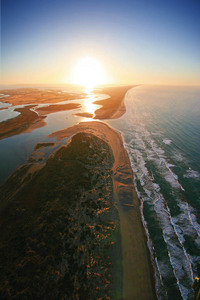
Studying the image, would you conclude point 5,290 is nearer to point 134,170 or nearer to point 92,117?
point 134,170

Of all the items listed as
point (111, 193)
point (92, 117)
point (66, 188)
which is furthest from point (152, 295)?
Answer: point (92, 117)

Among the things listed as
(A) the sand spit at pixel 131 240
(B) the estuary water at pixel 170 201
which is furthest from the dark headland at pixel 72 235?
(B) the estuary water at pixel 170 201

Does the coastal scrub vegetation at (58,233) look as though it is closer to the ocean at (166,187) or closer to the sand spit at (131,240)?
the sand spit at (131,240)

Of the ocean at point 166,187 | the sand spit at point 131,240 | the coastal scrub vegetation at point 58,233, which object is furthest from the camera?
the ocean at point 166,187

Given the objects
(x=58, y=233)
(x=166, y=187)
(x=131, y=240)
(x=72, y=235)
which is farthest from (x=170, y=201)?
(x=58, y=233)

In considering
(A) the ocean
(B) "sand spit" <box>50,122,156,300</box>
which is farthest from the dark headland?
(A) the ocean
